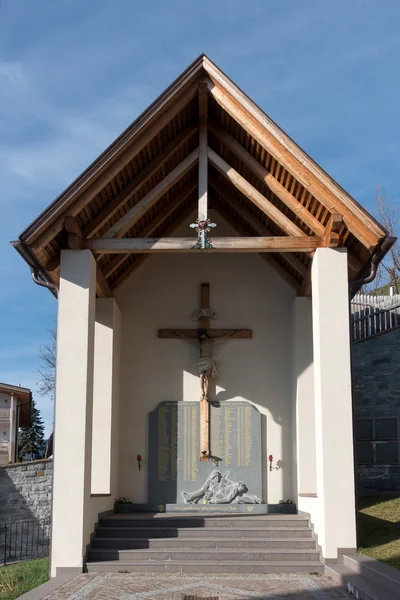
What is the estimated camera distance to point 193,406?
41.2 ft

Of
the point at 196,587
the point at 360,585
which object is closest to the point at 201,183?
the point at 196,587

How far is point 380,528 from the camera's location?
35.5 ft

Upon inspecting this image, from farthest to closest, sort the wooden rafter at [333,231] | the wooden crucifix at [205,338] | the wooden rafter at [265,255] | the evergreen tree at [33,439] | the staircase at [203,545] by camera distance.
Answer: the evergreen tree at [33,439] < the wooden rafter at [265,255] < the wooden crucifix at [205,338] < the wooden rafter at [333,231] < the staircase at [203,545]

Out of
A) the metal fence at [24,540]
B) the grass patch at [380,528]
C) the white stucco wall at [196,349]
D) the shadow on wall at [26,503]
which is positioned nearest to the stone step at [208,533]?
the grass patch at [380,528]

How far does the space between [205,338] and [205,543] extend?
3.85m

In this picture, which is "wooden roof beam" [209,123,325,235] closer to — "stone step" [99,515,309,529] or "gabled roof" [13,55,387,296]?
"gabled roof" [13,55,387,296]

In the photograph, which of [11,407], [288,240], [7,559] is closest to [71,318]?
[288,240]

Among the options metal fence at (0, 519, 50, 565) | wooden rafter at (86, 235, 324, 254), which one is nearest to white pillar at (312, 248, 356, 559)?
wooden rafter at (86, 235, 324, 254)

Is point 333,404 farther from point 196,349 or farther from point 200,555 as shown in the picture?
point 196,349

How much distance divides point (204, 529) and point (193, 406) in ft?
8.95

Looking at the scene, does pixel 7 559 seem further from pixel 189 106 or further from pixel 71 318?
pixel 189 106

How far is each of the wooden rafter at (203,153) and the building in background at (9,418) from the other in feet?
38.0

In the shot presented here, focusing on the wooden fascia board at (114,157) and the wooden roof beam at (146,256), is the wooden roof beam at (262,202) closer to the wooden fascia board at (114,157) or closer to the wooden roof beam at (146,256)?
the wooden fascia board at (114,157)

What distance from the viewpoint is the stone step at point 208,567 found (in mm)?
9086
